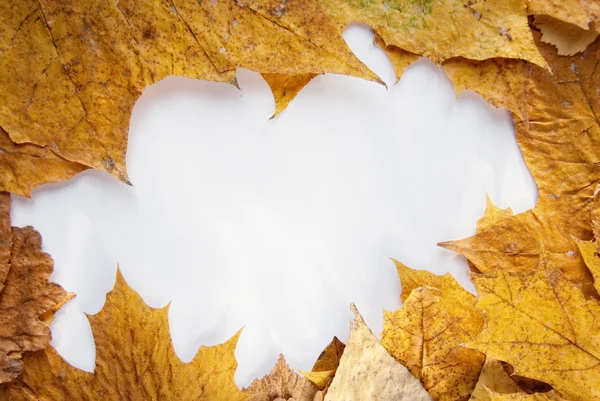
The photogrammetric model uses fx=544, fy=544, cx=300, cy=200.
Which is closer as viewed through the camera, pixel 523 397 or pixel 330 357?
pixel 523 397

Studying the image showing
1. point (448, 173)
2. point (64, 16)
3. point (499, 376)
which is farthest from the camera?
point (448, 173)

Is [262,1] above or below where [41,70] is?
above

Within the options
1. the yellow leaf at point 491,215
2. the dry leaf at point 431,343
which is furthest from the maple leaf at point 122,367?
the yellow leaf at point 491,215

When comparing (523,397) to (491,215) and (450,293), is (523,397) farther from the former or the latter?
(491,215)

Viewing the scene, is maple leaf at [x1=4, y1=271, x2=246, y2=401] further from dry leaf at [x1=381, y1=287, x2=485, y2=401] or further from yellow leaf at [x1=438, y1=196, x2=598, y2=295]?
yellow leaf at [x1=438, y1=196, x2=598, y2=295]

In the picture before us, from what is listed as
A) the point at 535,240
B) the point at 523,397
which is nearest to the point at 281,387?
the point at 523,397

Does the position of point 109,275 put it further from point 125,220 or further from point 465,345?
point 465,345

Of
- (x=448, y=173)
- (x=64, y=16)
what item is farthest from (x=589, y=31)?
(x=64, y=16)
